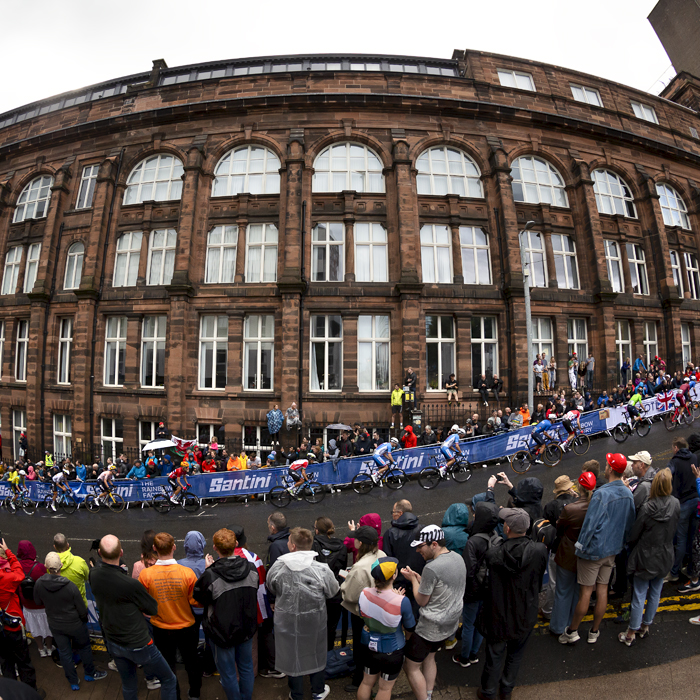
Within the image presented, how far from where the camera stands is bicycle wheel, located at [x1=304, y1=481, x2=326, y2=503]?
12.9m

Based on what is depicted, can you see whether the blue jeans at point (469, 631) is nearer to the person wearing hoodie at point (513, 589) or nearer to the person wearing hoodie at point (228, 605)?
the person wearing hoodie at point (513, 589)

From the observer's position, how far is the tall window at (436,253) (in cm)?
1912

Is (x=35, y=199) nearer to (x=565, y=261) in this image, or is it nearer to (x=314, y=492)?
(x=314, y=492)

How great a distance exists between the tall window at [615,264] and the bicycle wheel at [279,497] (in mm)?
19539

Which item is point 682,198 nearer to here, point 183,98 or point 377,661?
point 183,98

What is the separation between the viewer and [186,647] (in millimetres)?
4117

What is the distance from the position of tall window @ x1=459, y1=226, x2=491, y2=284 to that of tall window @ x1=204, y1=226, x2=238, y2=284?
11.0 m

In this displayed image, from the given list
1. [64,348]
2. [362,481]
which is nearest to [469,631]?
[362,481]

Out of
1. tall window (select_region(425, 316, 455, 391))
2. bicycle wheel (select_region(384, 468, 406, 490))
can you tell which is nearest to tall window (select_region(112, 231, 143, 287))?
tall window (select_region(425, 316, 455, 391))

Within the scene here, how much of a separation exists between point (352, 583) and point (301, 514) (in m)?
8.31

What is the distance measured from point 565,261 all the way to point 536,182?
4.32 m

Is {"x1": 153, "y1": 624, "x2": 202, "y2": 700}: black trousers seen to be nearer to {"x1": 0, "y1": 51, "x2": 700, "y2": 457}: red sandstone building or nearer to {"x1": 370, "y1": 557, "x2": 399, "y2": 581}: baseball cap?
{"x1": 370, "y1": 557, "x2": 399, "y2": 581}: baseball cap

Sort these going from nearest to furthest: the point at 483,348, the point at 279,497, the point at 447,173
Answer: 1. the point at 279,497
2. the point at 483,348
3. the point at 447,173

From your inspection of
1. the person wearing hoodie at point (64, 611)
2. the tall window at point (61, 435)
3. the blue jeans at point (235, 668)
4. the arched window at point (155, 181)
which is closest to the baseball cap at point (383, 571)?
the blue jeans at point (235, 668)
